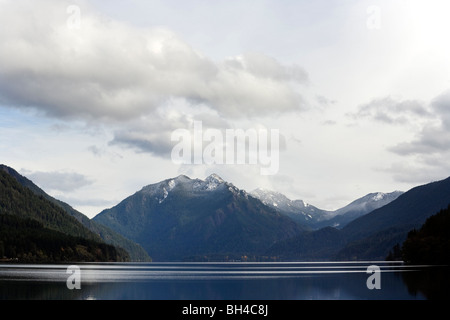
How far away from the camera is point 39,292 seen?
330 feet

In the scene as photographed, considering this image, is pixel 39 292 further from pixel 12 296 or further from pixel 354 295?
pixel 354 295

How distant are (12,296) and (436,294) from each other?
2603 inches

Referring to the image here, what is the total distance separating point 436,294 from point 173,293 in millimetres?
45207

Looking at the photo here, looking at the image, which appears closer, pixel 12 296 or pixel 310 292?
pixel 12 296
